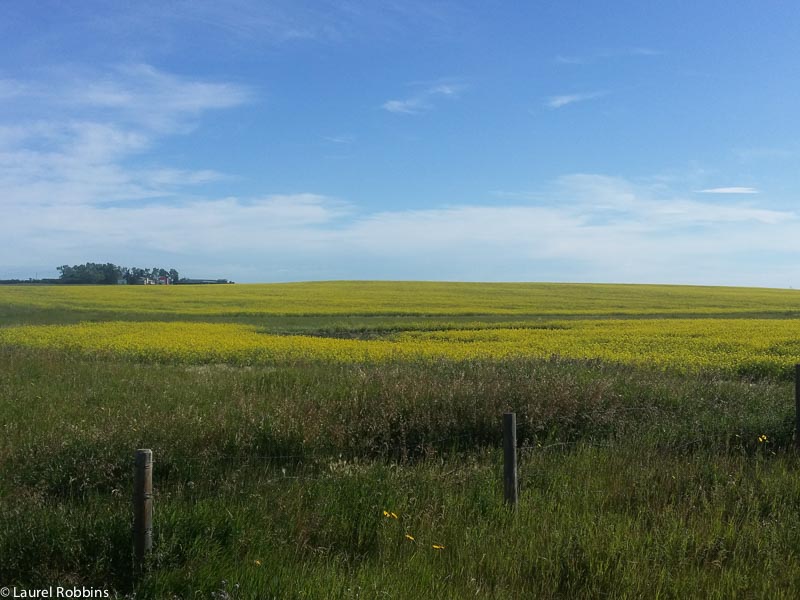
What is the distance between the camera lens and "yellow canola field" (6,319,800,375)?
18.0 meters

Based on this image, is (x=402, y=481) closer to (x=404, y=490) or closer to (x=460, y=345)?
(x=404, y=490)

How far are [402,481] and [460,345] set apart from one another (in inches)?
612

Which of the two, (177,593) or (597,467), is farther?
(597,467)

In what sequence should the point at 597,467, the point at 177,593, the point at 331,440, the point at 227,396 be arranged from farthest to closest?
the point at 227,396 < the point at 331,440 < the point at 597,467 < the point at 177,593

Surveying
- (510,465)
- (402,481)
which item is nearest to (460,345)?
(402,481)

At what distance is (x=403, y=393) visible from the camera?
31.3 feet

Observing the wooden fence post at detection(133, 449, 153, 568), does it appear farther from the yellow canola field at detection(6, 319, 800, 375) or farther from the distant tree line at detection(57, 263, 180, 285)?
the distant tree line at detection(57, 263, 180, 285)

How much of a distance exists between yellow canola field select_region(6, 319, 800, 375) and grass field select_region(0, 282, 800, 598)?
205cm

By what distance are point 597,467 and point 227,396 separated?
598cm

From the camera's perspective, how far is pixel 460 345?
21609 mm

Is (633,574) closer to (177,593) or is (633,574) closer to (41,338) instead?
(177,593)

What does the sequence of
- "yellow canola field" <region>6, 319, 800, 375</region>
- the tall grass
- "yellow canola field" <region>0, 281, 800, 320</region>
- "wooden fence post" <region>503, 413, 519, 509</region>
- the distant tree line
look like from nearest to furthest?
1. the tall grass
2. "wooden fence post" <region>503, 413, 519, 509</region>
3. "yellow canola field" <region>6, 319, 800, 375</region>
4. "yellow canola field" <region>0, 281, 800, 320</region>
5. the distant tree line

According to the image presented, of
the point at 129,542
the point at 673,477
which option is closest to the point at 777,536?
the point at 673,477

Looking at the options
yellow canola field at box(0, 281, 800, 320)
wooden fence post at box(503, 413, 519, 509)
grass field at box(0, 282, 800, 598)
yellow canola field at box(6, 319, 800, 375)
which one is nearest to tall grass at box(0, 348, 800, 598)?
grass field at box(0, 282, 800, 598)
